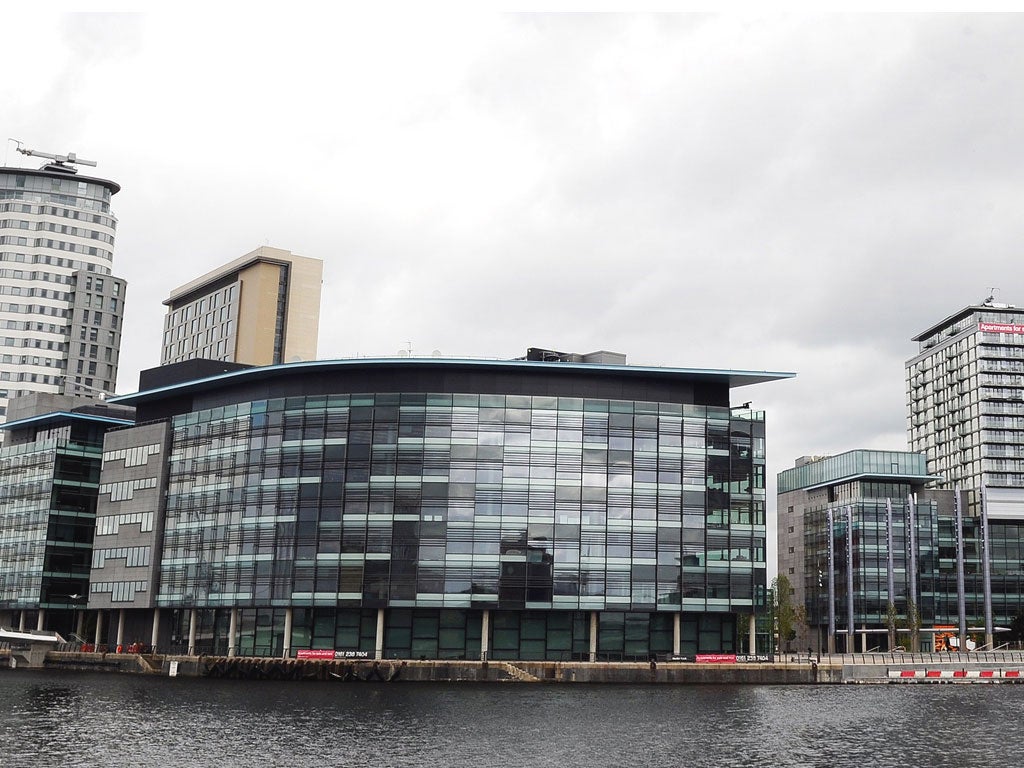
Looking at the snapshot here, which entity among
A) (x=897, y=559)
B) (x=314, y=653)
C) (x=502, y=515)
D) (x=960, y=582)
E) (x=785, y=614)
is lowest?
(x=314, y=653)

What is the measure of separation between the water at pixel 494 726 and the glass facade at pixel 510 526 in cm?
1675

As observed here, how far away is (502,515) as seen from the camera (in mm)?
118938

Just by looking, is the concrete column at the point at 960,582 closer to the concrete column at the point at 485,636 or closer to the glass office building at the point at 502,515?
the glass office building at the point at 502,515

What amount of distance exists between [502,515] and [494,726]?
1932 inches

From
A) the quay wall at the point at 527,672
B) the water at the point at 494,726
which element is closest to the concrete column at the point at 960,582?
the quay wall at the point at 527,672

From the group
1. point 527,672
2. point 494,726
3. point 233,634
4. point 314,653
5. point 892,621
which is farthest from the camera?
point 892,621

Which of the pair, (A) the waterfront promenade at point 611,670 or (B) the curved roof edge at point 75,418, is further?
(B) the curved roof edge at point 75,418

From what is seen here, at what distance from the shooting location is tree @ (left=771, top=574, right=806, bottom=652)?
178 metres

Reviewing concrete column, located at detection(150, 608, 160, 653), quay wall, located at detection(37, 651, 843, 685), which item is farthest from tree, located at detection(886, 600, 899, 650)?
concrete column, located at detection(150, 608, 160, 653)

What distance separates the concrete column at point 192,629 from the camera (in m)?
131

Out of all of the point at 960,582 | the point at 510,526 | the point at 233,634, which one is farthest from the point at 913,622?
the point at 233,634

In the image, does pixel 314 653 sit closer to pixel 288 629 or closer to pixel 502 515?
pixel 288 629

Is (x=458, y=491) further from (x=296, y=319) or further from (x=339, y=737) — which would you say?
(x=296, y=319)

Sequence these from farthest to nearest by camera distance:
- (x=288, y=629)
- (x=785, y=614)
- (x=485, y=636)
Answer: (x=785, y=614) < (x=288, y=629) < (x=485, y=636)
